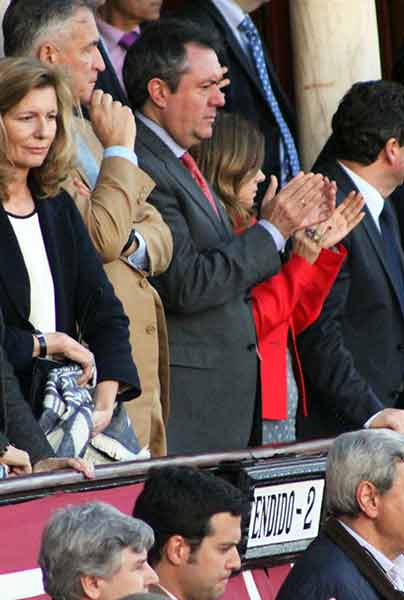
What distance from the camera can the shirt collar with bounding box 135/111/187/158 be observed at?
7730mm

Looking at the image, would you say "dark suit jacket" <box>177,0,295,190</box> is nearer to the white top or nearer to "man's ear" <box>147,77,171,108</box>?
"man's ear" <box>147,77,171,108</box>

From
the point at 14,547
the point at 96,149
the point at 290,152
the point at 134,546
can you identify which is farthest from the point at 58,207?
the point at 290,152

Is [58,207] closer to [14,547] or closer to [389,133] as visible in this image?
[14,547]

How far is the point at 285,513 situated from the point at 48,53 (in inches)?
76.7

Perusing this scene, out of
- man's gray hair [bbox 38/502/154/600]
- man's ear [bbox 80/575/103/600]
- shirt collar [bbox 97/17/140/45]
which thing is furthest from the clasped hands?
man's ear [bbox 80/575/103/600]

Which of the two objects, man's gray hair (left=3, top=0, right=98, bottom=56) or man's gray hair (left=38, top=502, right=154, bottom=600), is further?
man's gray hair (left=3, top=0, right=98, bottom=56)

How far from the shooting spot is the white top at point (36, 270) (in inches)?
250

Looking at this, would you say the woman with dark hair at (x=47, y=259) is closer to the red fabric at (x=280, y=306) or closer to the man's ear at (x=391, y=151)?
the red fabric at (x=280, y=306)

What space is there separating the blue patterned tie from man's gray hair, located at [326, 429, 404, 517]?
130 inches

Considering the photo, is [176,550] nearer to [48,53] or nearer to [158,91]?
[48,53]

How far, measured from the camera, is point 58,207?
21.3ft

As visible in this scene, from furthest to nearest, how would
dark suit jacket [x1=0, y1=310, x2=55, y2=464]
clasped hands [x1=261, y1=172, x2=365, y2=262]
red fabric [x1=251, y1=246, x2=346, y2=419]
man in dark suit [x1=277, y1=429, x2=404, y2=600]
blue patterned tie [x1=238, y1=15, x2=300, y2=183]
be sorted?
1. blue patterned tie [x1=238, y1=15, x2=300, y2=183]
2. red fabric [x1=251, y1=246, x2=346, y2=419]
3. clasped hands [x1=261, y1=172, x2=365, y2=262]
4. dark suit jacket [x1=0, y1=310, x2=55, y2=464]
5. man in dark suit [x1=277, y1=429, x2=404, y2=600]

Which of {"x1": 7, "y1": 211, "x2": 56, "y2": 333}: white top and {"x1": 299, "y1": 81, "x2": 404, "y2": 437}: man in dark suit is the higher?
{"x1": 7, "y1": 211, "x2": 56, "y2": 333}: white top

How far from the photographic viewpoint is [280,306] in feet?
25.6
